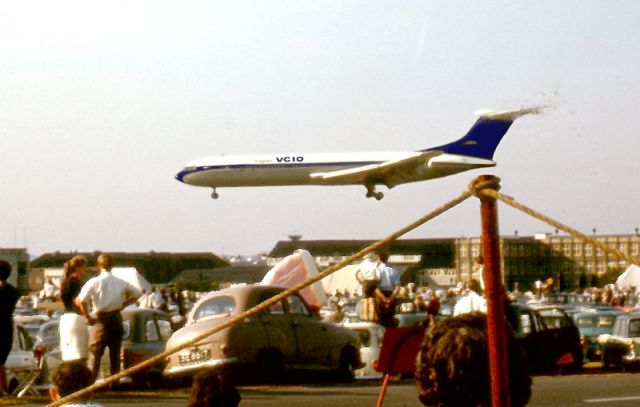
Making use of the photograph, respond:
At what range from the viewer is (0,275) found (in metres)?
13.2

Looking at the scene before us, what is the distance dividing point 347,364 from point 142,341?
3227 millimetres

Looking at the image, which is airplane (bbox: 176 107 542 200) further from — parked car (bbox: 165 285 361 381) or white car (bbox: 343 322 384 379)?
parked car (bbox: 165 285 361 381)

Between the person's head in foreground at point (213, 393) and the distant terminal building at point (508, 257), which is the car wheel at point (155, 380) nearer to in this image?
the person's head in foreground at point (213, 393)

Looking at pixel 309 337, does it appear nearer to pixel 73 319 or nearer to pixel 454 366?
pixel 73 319

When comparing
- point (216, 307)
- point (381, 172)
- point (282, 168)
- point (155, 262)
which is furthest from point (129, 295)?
point (155, 262)

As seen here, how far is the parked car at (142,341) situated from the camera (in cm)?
1758

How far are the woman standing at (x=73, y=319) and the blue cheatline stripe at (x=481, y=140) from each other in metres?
65.2

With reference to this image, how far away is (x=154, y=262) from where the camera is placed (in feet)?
443

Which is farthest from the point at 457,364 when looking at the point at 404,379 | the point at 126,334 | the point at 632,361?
the point at 632,361

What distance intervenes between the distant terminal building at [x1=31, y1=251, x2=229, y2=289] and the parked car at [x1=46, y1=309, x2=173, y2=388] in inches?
4296

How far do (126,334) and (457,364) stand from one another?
15.1 m

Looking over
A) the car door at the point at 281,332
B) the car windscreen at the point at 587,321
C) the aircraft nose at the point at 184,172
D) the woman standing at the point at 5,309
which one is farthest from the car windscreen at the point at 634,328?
the aircraft nose at the point at 184,172

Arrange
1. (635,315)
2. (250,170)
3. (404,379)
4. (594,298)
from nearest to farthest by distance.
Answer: (404,379), (635,315), (594,298), (250,170)

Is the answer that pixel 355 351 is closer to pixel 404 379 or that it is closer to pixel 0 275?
pixel 404 379
